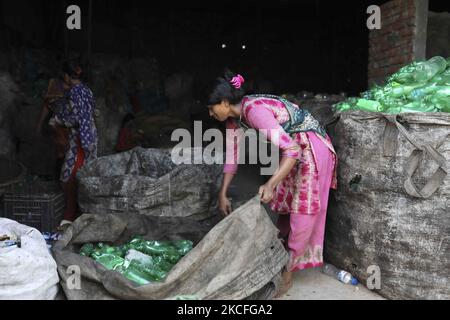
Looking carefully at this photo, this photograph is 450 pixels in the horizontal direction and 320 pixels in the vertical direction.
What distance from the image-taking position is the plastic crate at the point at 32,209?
3.62m

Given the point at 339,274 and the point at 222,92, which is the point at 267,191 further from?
the point at 339,274

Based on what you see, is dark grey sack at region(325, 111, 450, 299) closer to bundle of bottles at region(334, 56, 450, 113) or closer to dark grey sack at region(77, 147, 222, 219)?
bundle of bottles at region(334, 56, 450, 113)

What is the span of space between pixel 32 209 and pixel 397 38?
133 inches

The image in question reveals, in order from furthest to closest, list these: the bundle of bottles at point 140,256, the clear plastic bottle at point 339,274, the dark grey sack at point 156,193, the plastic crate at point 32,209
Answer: the plastic crate at point 32,209 < the dark grey sack at point 156,193 < the clear plastic bottle at point 339,274 < the bundle of bottles at point 140,256

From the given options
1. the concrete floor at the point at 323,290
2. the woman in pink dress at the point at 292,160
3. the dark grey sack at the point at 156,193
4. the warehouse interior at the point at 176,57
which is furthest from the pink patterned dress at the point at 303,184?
the dark grey sack at the point at 156,193

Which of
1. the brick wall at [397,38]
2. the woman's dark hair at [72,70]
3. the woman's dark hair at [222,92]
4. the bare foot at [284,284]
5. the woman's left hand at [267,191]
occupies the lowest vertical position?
the bare foot at [284,284]

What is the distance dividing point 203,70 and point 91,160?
21.5 ft

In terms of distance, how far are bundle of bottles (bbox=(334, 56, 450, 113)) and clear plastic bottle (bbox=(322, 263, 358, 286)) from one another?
3.24 feet

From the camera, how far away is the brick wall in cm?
392

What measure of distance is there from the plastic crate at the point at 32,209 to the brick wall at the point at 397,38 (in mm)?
3126

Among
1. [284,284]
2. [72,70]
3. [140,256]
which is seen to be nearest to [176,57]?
[72,70]

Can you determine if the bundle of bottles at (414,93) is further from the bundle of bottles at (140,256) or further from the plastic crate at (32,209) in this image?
the plastic crate at (32,209)

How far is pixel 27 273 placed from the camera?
7.55 feet

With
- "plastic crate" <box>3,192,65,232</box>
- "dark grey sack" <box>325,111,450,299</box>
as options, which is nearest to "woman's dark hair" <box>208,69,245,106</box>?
"dark grey sack" <box>325,111,450,299</box>
